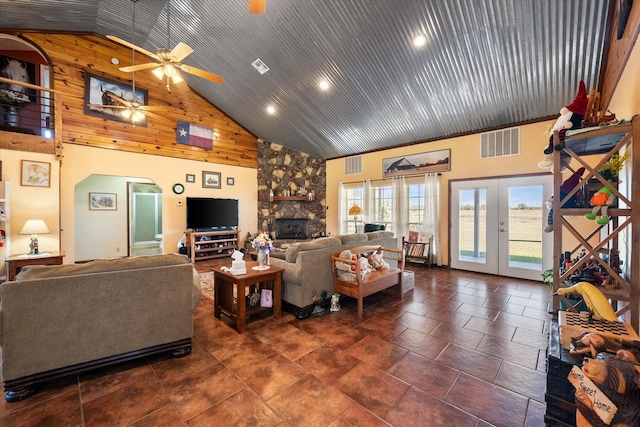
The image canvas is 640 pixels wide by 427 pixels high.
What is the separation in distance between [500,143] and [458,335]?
406cm

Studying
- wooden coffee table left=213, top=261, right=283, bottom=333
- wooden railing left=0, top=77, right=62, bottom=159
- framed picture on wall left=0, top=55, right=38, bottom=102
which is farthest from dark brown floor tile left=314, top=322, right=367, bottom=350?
framed picture on wall left=0, top=55, right=38, bottom=102

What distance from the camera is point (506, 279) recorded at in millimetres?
4742

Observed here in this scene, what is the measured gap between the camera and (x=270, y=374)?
2.01m

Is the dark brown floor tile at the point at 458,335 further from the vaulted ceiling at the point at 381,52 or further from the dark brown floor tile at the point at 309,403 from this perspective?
the vaulted ceiling at the point at 381,52

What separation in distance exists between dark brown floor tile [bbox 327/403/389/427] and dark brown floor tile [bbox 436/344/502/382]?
3.01 ft

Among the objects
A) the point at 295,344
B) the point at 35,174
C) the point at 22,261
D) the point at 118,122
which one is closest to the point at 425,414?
the point at 295,344

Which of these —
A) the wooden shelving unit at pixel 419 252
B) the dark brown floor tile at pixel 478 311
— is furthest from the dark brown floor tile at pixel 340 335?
the wooden shelving unit at pixel 419 252

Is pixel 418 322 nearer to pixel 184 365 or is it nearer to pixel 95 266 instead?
pixel 184 365

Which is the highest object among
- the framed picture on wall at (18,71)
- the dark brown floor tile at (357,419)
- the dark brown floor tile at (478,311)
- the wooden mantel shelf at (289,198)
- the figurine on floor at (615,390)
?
the framed picture on wall at (18,71)

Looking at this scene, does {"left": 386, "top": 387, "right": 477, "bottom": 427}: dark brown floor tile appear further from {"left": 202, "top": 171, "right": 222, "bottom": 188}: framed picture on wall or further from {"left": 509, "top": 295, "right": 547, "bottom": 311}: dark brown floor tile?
{"left": 202, "top": 171, "right": 222, "bottom": 188}: framed picture on wall

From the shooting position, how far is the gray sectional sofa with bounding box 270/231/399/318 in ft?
9.84

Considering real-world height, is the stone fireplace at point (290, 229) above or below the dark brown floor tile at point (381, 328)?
above

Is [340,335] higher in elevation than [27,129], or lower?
lower

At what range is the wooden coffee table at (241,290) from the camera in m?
2.67
